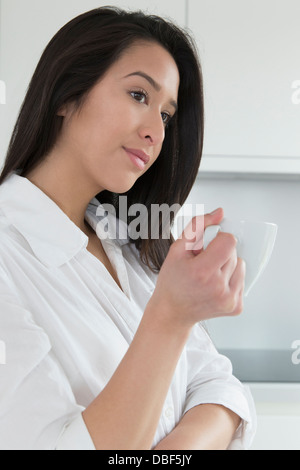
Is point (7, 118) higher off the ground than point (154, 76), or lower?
lower

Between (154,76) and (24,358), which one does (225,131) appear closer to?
(154,76)

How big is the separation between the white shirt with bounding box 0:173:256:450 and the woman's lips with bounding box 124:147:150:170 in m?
0.16

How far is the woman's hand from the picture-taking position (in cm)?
65

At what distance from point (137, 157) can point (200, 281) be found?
45 cm

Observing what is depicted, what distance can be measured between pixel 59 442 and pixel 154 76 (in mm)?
640

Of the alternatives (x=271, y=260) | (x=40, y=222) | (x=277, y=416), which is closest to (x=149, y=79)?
(x=40, y=222)

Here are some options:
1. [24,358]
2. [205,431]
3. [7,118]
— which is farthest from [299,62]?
[24,358]

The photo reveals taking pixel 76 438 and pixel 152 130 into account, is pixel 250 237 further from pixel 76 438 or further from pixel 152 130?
pixel 152 130

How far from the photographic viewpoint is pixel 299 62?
6.37 ft

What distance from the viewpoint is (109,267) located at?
3.70 feet

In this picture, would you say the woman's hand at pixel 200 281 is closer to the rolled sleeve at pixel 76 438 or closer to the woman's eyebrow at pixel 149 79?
the rolled sleeve at pixel 76 438

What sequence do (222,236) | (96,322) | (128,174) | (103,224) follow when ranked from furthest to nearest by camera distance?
(103,224)
(128,174)
(96,322)
(222,236)

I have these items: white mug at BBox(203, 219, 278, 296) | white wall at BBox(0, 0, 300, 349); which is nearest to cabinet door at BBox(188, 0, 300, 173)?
white wall at BBox(0, 0, 300, 349)

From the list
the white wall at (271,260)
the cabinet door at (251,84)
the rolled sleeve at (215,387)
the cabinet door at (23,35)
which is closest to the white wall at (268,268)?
the white wall at (271,260)
